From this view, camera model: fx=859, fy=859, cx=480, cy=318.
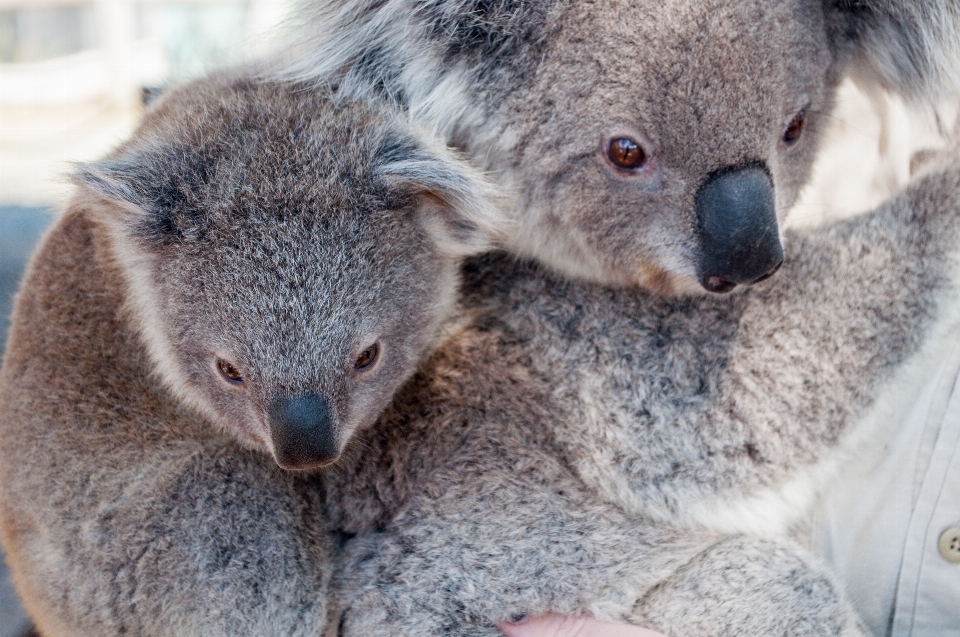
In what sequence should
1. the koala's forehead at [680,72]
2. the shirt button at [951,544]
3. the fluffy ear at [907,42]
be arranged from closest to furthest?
1. the koala's forehead at [680,72]
2. the shirt button at [951,544]
3. the fluffy ear at [907,42]

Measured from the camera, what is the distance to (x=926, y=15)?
1.88 metres

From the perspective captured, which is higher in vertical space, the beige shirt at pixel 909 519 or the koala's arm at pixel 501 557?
the beige shirt at pixel 909 519

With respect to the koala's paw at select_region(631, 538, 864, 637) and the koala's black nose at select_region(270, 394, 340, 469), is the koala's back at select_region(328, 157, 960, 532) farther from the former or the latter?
the koala's black nose at select_region(270, 394, 340, 469)

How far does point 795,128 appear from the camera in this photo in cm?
178

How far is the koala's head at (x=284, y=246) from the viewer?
5.41 ft

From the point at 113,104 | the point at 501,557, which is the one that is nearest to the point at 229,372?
the point at 501,557

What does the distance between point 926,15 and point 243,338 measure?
1611 mm

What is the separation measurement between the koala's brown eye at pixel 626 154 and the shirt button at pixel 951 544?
0.97 m

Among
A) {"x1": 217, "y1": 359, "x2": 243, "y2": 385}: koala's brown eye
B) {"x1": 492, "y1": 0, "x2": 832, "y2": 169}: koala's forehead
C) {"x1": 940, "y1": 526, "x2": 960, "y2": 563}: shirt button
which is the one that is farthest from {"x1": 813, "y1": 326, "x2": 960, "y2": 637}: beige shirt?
{"x1": 217, "y1": 359, "x2": 243, "y2": 385}: koala's brown eye

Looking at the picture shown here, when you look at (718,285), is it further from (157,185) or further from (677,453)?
(157,185)

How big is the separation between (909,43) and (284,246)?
1.44 m

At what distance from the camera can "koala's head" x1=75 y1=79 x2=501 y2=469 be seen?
1.65 m

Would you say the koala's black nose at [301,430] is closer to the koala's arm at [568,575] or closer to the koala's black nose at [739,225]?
the koala's arm at [568,575]

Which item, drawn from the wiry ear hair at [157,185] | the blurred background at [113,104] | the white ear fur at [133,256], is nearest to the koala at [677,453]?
the blurred background at [113,104]
